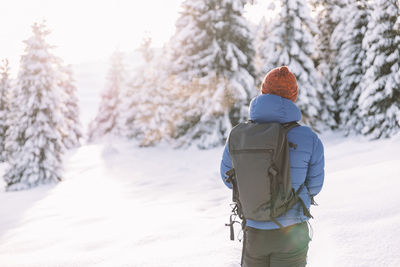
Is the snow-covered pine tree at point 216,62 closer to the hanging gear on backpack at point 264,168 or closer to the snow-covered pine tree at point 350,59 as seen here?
the snow-covered pine tree at point 350,59

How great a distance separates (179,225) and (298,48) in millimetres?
16044

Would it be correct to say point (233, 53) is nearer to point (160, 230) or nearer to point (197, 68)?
point (197, 68)

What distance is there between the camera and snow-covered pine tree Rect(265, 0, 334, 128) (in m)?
19.1

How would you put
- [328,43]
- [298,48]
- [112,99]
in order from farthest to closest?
[112,99] → [328,43] → [298,48]

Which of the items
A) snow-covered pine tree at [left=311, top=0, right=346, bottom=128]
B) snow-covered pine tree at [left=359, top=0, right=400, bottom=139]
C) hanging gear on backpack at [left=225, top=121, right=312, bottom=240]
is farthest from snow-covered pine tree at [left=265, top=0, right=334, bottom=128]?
hanging gear on backpack at [left=225, top=121, right=312, bottom=240]

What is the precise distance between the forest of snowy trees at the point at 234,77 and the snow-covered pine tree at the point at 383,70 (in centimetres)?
5

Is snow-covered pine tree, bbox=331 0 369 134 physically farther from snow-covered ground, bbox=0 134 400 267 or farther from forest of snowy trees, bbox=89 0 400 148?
snow-covered ground, bbox=0 134 400 267

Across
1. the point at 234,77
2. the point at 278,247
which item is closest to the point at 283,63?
the point at 234,77

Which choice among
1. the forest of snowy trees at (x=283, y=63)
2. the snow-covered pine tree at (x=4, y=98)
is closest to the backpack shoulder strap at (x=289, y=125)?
the forest of snowy trees at (x=283, y=63)

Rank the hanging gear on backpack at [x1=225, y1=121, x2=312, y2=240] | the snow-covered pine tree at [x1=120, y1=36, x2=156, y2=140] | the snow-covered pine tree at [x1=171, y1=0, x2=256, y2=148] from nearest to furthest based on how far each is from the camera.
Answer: the hanging gear on backpack at [x1=225, y1=121, x2=312, y2=240]
the snow-covered pine tree at [x1=171, y1=0, x2=256, y2=148]
the snow-covered pine tree at [x1=120, y1=36, x2=156, y2=140]

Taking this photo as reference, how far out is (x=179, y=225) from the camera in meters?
6.17

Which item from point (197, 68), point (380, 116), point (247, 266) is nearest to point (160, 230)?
point (247, 266)

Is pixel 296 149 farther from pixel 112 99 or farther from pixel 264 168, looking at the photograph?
pixel 112 99

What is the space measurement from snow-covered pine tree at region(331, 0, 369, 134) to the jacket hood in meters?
19.8
